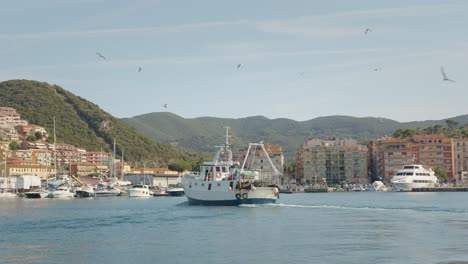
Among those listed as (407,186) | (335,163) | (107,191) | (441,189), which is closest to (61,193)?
(107,191)

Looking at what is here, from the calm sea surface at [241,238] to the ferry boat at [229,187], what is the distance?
9.22 metres

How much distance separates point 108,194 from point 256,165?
68.3 metres

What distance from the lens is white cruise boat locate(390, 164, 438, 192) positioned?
15188cm

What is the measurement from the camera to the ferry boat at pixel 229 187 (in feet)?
233

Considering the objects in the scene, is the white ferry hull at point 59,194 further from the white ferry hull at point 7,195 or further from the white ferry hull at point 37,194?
the white ferry hull at point 7,195

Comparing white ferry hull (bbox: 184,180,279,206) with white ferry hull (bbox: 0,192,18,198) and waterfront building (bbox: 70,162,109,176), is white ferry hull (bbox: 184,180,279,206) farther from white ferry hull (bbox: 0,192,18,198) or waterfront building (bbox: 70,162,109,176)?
waterfront building (bbox: 70,162,109,176)

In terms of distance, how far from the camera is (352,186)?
177500mm

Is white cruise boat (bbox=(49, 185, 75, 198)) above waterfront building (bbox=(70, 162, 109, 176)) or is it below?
below

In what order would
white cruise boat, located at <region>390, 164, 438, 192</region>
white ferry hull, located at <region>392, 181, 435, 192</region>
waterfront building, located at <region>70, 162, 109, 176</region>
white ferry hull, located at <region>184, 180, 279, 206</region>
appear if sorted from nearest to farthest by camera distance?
white ferry hull, located at <region>184, 180, 279, 206</region> < white ferry hull, located at <region>392, 181, 435, 192</region> < white cruise boat, located at <region>390, 164, 438, 192</region> < waterfront building, located at <region>70, 162, 109, 176</region>

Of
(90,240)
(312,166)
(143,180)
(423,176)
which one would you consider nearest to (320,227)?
(90,240)

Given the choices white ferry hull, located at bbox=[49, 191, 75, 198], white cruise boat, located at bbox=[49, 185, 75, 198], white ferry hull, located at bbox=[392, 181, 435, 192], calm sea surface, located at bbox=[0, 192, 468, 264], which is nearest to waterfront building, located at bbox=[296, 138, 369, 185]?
white ferry hull, located at bbox=[392, 181, 435, 192]

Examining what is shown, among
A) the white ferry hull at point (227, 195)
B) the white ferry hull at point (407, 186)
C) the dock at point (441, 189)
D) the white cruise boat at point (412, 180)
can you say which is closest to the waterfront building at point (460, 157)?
the dock at point (441, 189)

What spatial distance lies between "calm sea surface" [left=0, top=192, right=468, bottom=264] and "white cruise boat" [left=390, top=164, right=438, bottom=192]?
92.1 m

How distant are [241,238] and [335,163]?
149 metres
